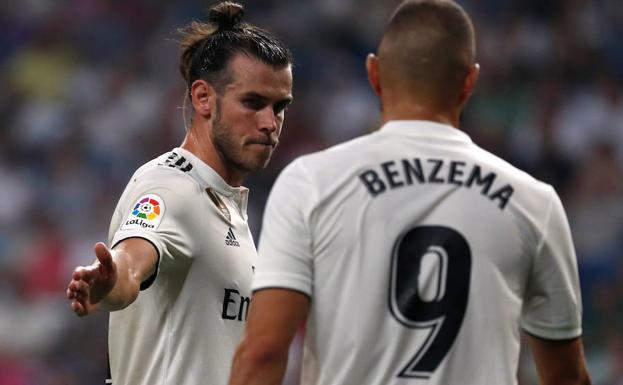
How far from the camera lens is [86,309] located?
3.63 m

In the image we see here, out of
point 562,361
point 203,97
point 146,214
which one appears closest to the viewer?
point 562,361

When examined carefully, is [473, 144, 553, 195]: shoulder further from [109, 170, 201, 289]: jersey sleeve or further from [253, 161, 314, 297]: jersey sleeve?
[109, 170, 201, 289]: jersey sleeve

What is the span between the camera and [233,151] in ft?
15.4

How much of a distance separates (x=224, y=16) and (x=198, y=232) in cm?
110

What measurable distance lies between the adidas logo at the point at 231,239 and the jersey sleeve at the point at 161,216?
16cm

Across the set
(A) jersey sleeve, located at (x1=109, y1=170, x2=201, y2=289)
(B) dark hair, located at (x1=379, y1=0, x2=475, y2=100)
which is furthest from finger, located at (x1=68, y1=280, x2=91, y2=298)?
(B) dark hair, located at (x1=379, y1=0, x2=475, y2=100)

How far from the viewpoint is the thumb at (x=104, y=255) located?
3.61 m

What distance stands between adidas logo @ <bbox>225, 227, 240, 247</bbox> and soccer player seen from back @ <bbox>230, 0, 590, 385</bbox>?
1193 millimetres

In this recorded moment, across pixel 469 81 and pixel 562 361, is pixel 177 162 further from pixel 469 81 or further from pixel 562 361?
pixel 562 361

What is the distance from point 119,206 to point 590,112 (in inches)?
282

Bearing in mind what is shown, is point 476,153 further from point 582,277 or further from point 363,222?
point 582,277

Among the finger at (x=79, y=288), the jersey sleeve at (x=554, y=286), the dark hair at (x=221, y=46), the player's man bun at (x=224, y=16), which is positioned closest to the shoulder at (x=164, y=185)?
the dark hair at (x=221, y=46)

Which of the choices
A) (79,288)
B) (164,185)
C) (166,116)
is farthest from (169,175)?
(166,116)

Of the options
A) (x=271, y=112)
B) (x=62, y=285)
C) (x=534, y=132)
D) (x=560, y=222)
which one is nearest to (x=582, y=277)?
(x=534, y=132)
